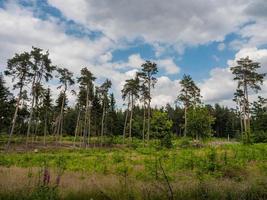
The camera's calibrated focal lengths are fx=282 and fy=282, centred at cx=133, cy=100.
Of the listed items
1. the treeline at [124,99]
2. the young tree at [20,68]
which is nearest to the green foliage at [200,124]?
the treeline at [124,99]

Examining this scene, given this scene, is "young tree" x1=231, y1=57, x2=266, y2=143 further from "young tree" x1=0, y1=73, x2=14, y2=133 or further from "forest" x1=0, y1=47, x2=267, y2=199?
"young tree" x1=0, y1=73, x2=14, y2=133

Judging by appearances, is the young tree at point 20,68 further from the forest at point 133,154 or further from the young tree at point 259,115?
the young tree at point 259,115

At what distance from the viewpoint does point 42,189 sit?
5.25 meters

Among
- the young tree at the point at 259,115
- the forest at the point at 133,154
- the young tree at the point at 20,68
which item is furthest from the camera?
the young tree at the point at 259,115

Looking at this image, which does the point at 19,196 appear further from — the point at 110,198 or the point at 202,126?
the point at 202,126

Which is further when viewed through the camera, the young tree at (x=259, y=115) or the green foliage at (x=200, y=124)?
the young tree at (x=259, y=115)

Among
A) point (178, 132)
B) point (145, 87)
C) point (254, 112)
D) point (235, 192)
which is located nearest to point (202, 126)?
point (145, 87)

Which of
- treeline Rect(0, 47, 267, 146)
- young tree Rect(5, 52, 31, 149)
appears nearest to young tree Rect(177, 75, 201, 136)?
treeline Rect(0, 47, 267, 146)

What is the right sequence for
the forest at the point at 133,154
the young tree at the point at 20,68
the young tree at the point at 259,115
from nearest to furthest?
1. the forest at the point at 133,154
2. the young tree at the point at 20,68
3. the young tree at the point at 259,115

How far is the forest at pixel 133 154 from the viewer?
6.50 meters

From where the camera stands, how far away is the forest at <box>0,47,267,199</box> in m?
6.50

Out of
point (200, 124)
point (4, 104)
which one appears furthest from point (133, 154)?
point (4, 104)

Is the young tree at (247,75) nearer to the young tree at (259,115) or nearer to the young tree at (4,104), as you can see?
the young tree at (259,115)

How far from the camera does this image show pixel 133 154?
26.7m
